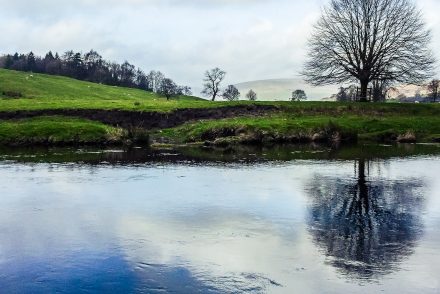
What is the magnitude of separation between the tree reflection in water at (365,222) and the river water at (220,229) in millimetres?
46

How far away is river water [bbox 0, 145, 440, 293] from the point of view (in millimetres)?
11398

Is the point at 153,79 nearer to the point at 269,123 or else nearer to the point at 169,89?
the point at 169,89

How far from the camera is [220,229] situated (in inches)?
611

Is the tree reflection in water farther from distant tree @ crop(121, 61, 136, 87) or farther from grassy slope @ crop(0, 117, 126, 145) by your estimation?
distant tree @ crop(121, 61, 136, 87)

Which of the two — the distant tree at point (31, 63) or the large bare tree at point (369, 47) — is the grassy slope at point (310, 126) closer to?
the large bare tree at point (369, 47)

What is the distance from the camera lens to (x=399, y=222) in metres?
16.4

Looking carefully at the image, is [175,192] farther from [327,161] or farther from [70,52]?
[70,52]

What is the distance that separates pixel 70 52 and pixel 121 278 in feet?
568

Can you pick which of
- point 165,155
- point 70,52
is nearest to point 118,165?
point 165,155

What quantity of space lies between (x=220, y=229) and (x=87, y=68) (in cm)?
16196

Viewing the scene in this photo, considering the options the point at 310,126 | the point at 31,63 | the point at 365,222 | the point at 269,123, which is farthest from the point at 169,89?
the point at 365,222

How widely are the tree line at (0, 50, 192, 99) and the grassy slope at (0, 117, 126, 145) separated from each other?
105724 mm

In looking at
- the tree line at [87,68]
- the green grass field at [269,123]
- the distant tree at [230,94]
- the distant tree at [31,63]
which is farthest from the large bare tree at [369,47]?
the distant tree at [31,63]

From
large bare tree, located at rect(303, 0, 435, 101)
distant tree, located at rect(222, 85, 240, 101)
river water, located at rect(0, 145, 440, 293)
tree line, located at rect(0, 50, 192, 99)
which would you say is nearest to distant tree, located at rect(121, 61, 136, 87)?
tree line, located at rect(0, 50, 192, 99)
